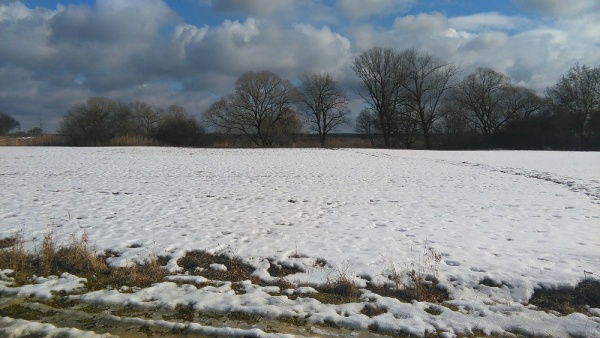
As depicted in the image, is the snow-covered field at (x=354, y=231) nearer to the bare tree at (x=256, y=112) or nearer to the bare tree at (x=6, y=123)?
the bare tree at (x=256, y=112)

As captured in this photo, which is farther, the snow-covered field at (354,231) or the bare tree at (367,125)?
the bare tree at (367,125)

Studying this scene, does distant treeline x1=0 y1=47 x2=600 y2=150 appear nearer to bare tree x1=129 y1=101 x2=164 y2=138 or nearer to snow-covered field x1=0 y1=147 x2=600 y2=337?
bare tree x1=129 y1=101 x2=164 y2=138

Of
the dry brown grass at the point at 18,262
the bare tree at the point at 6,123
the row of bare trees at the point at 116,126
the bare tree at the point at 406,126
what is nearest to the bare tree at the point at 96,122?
the row of bare trees at the point at 116,126

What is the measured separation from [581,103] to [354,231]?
6396cm

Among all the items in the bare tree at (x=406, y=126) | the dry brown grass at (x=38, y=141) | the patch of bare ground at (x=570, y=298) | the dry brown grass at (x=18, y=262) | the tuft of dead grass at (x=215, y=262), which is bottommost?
the patch of bare ground at (x=570, y=298)

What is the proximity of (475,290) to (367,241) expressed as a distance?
263cm

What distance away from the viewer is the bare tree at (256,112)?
64.9 meters

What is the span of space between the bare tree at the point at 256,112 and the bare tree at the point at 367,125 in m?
13.3

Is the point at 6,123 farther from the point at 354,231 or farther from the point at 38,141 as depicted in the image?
the point at 354,231

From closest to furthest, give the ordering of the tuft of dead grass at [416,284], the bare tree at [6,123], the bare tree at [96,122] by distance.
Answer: the tuft of dead grass at [416,284] < the bare tree at [96,122] < the bare tree at [6,123]

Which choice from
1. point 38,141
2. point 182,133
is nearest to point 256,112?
point 182,133

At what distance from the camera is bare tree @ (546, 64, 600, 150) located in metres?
55.5

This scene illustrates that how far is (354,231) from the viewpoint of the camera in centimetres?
883

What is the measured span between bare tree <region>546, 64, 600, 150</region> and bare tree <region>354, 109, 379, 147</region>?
26.9m
